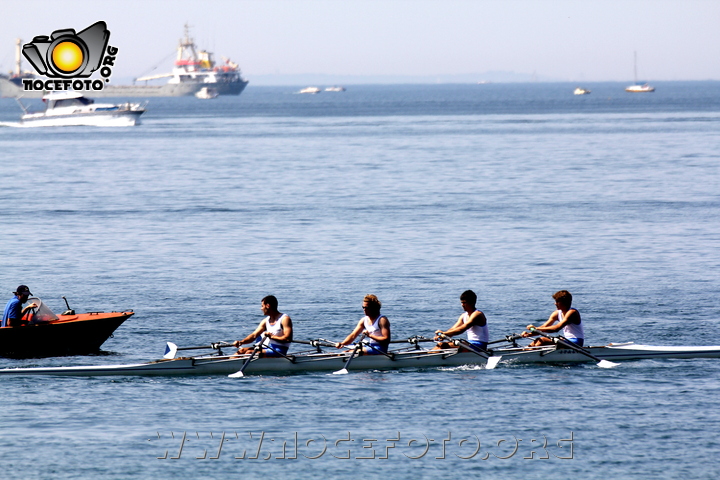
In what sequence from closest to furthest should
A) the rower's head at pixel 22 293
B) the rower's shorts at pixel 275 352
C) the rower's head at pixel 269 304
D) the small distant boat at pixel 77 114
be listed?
the rower's head at pixel 269 304 → the rower's shorts at pixel 275 352 → the rower's head at pixel 22 293 → the small distant boat at pixel 77 114

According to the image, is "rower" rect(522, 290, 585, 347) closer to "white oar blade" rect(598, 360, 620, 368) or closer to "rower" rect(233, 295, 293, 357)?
"white oar blade" rect(598, 360, 620, 368)

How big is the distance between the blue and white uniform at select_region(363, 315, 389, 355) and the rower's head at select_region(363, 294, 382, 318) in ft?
0.76

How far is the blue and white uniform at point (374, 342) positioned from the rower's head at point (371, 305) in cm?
23

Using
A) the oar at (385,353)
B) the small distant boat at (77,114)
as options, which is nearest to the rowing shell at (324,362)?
the oar at (385,353)

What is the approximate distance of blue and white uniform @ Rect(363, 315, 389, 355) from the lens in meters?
20.8

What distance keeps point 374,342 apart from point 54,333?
7.59 meters

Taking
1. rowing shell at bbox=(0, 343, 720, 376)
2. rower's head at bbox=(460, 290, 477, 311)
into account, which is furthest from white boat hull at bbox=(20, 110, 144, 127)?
rower's head at bbox=(460, 290, 477, 311)

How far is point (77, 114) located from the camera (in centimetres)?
12912

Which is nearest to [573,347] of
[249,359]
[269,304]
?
[269,304]

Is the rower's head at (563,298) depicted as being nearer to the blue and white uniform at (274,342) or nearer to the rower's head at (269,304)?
the blue and white uniform at (274,342)

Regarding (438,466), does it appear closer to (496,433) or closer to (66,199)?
(496,433)

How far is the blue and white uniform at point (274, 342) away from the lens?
20.7 meters

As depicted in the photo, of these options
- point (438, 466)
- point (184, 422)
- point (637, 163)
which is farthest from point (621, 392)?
point (637, 163)

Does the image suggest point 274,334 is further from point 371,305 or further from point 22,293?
point 22,293
